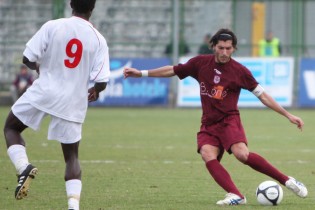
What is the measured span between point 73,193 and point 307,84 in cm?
1850

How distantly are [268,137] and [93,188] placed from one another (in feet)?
26.1

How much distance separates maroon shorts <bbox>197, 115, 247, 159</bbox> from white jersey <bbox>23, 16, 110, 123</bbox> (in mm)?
1875

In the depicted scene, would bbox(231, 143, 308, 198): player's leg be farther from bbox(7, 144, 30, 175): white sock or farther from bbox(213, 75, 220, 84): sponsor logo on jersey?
bbox(7, 144, 30, 175): white sock

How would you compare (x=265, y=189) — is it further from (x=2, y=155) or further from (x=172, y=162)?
(x=2, y=155)

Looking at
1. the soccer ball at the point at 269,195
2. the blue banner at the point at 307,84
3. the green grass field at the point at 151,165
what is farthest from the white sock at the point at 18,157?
the blue banner at the point at 307,84

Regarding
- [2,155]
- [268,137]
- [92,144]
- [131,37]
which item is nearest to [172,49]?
[131,37]

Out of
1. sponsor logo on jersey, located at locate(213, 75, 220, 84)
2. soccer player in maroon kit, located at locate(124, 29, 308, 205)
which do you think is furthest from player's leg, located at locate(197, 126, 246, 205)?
sponsor logo on jersey, located at locate(213, 75, 220, 84)

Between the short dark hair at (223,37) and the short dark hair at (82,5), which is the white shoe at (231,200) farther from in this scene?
the short dark hair at (82,5)

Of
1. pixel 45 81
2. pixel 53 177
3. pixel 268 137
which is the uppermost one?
pixel 45 81

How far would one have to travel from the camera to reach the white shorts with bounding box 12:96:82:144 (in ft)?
26.0

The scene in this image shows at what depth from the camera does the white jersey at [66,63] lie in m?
7.80

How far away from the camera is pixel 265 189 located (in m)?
9.19

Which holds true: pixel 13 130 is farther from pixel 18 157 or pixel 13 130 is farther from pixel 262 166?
pixel 262 166

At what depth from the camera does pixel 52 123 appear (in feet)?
26.0
